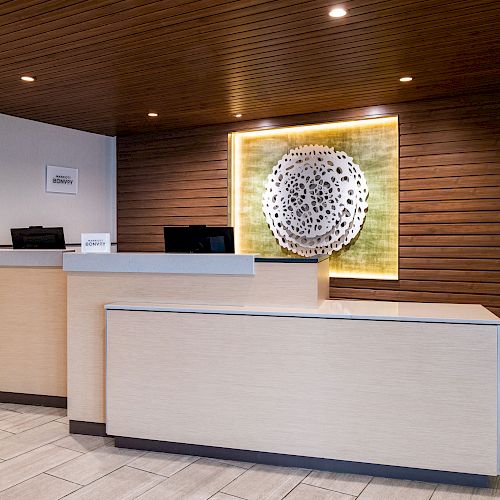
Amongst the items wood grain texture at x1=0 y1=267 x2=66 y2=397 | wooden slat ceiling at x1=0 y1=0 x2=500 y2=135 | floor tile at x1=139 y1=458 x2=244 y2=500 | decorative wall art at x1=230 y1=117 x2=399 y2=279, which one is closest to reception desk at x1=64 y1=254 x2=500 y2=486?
floor tile at x1=139 y1=458 x2=244 y2=500

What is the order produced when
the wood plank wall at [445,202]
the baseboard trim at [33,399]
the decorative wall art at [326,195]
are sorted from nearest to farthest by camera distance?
the baseboard trim at [33,399] → the wood plank wall at [445,202] → the decorative wall art at [326,195]

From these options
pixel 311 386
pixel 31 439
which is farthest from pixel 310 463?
pixel 31 439

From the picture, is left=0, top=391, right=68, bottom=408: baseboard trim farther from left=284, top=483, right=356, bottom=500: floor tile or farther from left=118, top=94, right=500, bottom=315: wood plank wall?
left=118, top=94, right=500, bottom=315: wood plank wall

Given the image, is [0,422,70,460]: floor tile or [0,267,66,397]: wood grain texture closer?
[0,422,70,460]: floor tile

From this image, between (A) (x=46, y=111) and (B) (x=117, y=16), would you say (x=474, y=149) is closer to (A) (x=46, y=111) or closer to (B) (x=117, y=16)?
(B) (x=117, y=16)

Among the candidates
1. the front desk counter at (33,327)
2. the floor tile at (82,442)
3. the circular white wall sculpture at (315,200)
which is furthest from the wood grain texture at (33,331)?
the circular white wall sculpture at (315,200)

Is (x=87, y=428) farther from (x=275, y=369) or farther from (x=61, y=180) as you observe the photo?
(x=61, y=180)

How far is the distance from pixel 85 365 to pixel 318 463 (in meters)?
1.66

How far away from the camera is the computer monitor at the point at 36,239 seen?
524cm

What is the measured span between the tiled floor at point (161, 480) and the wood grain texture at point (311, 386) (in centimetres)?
12

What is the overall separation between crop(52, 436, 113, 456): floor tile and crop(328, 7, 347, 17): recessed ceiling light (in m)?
3.22

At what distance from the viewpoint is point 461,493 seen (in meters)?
2.84

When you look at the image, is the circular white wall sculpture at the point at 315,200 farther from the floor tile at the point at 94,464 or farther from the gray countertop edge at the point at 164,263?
the floor tile at the point at 94,464

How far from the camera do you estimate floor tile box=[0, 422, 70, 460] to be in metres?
3.44
